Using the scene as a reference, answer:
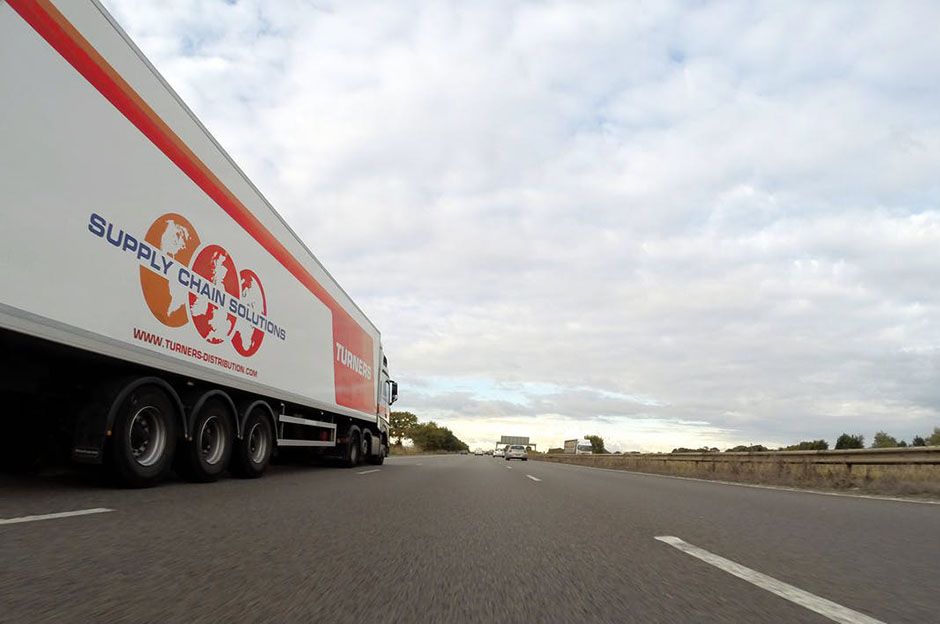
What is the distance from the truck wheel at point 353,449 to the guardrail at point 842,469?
10.4 meters

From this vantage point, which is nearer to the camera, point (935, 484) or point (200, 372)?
point (200, 372)

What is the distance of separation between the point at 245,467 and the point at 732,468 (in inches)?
628

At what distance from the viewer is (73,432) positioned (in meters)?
6.78

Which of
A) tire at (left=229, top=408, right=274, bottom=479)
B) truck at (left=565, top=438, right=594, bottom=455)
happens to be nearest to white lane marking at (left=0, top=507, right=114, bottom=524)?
tire at (left=229, top=408, right=274, bottom=479)

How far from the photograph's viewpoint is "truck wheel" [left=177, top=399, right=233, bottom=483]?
8688mm

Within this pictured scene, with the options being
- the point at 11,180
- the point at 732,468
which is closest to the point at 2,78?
the point at 11,180

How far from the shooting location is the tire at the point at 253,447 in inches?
A: 410

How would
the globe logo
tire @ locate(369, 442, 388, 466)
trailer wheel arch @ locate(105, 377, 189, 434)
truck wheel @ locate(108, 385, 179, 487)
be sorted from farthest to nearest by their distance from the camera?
tire @ locate(369, 442, 388, 466), the globe logo, truck wheel @ locate(108, 385, 179, 487), trailer wheel arch @ locate(105, 377, 189, 434)

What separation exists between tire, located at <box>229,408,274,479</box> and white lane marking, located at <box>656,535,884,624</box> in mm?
7523

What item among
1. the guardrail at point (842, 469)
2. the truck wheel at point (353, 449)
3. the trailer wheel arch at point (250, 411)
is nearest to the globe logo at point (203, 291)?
the trailer wheel arch at point (250, 411)

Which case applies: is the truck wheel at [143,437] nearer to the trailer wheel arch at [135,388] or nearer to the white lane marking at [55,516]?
the trailer wheel arch at [135,388]

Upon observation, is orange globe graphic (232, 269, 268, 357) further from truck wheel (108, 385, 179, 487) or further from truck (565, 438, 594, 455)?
truck (565, 438, 594, 455)

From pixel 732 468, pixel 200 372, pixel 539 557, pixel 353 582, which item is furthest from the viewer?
pixel 732 468

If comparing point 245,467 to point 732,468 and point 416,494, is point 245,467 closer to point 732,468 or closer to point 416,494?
point 416,494
